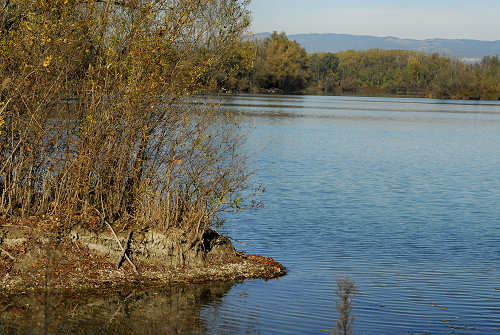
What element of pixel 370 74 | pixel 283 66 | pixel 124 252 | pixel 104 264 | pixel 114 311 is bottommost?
pixel 114 311

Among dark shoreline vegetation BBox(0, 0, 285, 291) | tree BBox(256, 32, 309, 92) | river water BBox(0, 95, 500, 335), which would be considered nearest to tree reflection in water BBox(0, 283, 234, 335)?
river water BBox(0, 95, 500, 335)

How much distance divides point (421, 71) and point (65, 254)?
16792 centimetres

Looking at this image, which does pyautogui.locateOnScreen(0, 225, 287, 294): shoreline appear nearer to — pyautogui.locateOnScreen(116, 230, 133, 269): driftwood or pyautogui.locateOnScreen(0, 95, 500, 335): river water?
pyautogui.locateOnScreen(116, 230, 133, 269): driftwood

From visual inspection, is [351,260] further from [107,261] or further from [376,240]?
[107,261]

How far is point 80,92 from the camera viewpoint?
12.7 metres

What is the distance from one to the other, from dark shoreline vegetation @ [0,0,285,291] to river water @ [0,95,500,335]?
1038mm

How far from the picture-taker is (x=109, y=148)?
12375 millimetres

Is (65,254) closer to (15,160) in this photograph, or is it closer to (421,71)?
(15,160)

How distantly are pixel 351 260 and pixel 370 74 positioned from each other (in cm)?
17192

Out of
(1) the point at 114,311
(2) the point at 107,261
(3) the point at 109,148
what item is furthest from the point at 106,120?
(1) the point at 114,311

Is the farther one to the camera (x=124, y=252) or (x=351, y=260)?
(x=351, y=260)

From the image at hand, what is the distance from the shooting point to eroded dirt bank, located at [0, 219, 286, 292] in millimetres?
11422

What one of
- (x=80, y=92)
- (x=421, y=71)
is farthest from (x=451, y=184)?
(x=421, y=71)

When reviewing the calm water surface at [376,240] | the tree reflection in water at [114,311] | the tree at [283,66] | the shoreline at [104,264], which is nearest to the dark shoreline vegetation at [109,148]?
the shoreline at [104,264]
